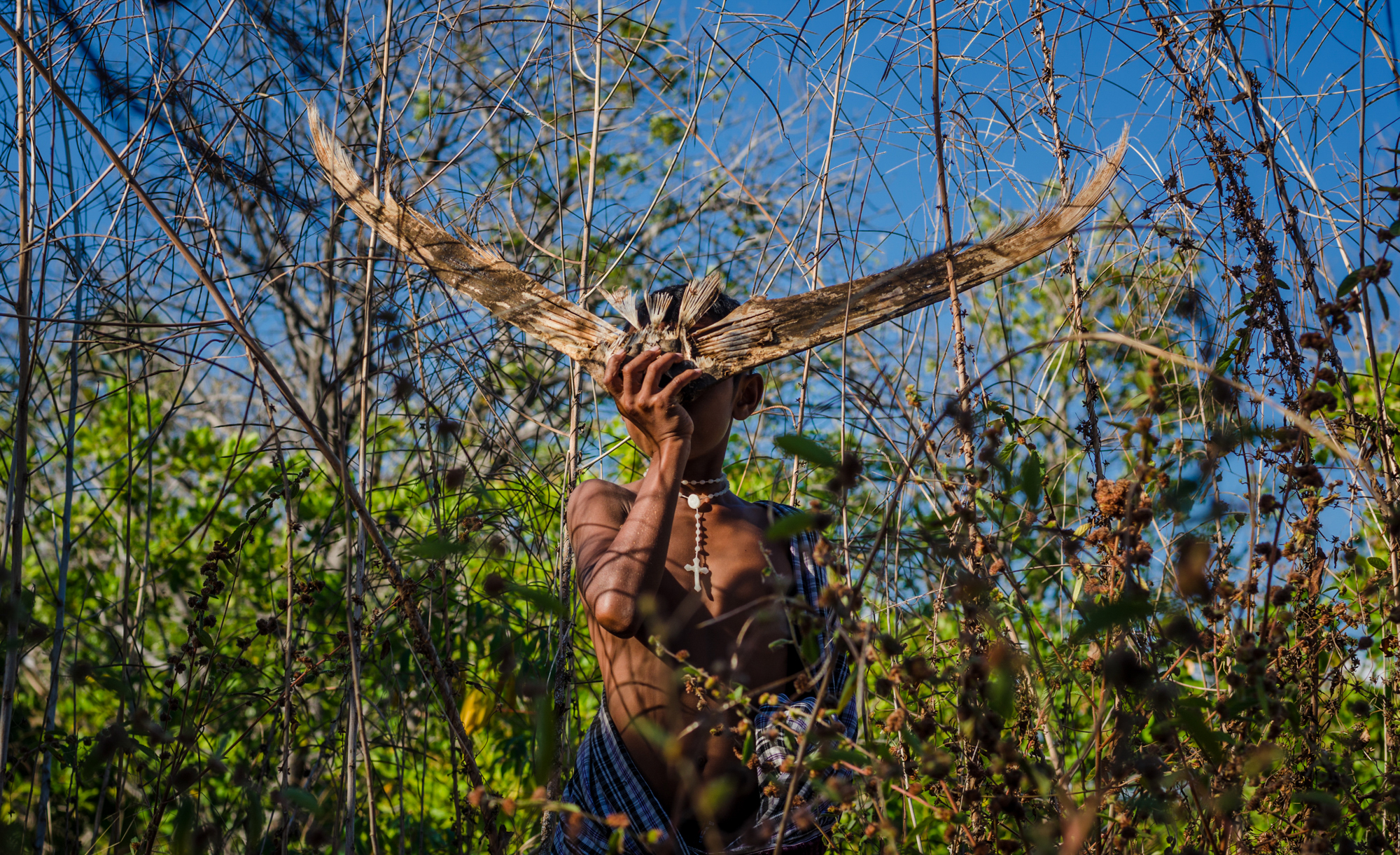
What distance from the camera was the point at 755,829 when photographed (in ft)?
4.34

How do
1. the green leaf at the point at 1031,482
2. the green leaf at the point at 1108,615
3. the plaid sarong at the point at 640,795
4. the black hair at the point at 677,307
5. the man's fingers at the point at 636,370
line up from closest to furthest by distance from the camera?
the green leaf at the point at 1108,615 → the green leaf at the point at 1031,482 → the plaid sarong at the point at 640,795 → the man's fingers at the point at 636,370 → the black hair at the point at 677,307

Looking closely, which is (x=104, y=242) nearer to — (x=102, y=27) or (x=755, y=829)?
(x=102, y=27)

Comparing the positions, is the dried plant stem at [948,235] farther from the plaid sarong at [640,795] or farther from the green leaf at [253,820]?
the green leaf at [253,820]

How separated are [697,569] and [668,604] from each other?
0.25 ft

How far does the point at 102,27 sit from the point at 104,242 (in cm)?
57

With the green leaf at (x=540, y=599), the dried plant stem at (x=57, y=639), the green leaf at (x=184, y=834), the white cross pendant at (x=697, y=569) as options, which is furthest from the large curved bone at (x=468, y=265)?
the green leaf at (x=184, y=834)

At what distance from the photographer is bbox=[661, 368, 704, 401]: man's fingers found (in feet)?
4.78

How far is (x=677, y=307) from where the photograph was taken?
5.25ft

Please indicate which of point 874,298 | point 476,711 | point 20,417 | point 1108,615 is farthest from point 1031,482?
point 476,711

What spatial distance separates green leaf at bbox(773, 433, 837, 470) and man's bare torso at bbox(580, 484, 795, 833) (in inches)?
23.2

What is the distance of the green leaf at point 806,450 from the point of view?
0.85 m

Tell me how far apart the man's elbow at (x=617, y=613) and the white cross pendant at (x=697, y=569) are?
213 mm

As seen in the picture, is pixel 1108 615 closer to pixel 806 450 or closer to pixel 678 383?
pixel 806 450

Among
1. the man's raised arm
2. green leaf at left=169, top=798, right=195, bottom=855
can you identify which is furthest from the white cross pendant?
green leaf at left=169, top=798, right=195, bottom=855
